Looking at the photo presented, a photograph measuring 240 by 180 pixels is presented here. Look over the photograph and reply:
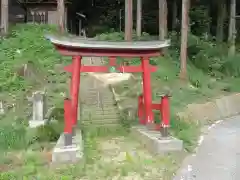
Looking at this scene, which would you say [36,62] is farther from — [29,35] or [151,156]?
[151,156]

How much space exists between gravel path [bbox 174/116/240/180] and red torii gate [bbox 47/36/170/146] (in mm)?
1523

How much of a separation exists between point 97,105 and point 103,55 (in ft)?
12.8

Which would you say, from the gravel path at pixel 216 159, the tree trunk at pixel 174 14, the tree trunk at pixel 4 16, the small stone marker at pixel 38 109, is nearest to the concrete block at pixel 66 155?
the gravel path at pixel 216 159

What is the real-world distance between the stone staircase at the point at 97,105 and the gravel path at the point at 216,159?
4.03m

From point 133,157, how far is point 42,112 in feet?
15.5

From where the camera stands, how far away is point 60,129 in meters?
12.8

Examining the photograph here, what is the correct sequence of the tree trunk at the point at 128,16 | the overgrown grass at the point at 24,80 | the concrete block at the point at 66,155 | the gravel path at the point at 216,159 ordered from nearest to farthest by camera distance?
the gravel path at the point at 216,159 < the concrete block at the point at 66,155 < the overgrown grass at the point at 24,80 < the tree trunk at the point at 128,16

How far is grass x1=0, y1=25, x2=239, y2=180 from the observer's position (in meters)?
9.23

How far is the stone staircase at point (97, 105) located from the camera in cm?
1440

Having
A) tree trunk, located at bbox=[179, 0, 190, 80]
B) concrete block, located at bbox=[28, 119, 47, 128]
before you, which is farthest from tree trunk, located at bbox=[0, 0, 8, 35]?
concrete block, located at bbox=[28, 119, 47, 128]

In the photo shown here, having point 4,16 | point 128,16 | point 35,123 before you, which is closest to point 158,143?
point 35,123

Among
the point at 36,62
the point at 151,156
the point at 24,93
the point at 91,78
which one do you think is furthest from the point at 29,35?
the point at 151,156

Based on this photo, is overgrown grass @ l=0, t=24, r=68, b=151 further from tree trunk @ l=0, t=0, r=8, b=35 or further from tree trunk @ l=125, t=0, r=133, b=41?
tree trunk @ l=125, t=0, r=133, b=41

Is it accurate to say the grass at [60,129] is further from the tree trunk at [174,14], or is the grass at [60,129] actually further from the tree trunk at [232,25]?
the tree trunk at [174,14]
